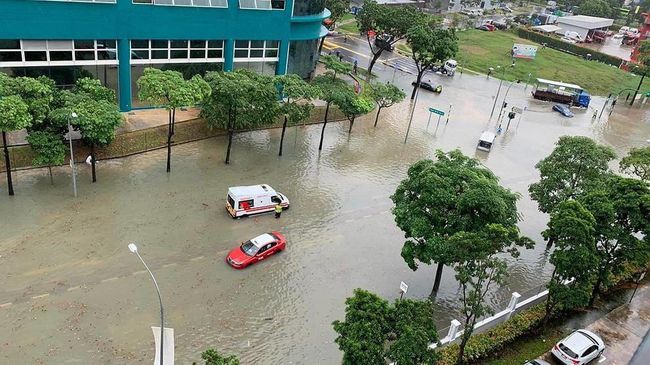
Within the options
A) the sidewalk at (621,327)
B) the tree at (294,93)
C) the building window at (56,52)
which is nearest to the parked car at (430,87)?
the tree at (294,93)

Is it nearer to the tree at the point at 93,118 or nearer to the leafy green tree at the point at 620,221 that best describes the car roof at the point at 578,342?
the leafy green tree at the point at 620,221

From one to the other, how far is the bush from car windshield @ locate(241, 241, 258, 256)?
1036 cm

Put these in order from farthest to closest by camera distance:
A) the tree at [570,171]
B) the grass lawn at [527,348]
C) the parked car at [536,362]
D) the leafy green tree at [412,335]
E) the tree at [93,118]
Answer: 1. the tree at [93,118]
2. the tree at [570,171]
3. the grass lawn at [527,348]
4. the parked car at [536,362]
5. the leafy green tree at [412,335]

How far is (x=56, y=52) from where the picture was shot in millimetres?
35719

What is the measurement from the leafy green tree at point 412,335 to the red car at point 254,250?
412 inches

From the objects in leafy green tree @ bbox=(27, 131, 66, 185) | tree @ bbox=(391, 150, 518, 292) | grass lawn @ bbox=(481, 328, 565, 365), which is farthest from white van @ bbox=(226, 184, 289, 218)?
grass lawn @ bbox=(481, 328, 565, 365)

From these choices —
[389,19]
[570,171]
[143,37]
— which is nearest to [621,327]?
[570,171]

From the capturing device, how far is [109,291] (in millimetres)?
23406

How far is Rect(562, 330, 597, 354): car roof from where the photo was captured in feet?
72.2

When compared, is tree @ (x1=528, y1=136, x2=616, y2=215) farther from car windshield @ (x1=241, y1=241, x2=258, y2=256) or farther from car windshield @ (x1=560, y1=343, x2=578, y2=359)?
car windshield @ (x1=241, y1=241, x2=258, y2=256)

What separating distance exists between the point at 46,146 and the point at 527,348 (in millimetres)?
26715

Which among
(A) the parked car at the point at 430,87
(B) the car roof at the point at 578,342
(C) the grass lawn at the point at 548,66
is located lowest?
(B) the car roof at the point at 578,342

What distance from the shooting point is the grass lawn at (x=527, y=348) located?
22219mm

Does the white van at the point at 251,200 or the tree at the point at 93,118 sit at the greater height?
the tree at the point at 93,118
